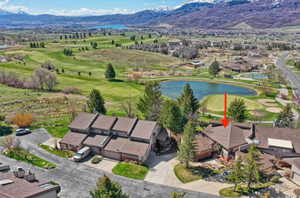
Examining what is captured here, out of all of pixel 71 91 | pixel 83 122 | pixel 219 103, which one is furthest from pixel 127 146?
pixel 71 91

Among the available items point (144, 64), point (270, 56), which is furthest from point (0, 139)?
point (270, 56)

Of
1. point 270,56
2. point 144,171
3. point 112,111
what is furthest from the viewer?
point 270,56

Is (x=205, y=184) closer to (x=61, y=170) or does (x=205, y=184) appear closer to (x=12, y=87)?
(x=61, y=170)

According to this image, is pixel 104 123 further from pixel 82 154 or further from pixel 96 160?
pixel 96 160

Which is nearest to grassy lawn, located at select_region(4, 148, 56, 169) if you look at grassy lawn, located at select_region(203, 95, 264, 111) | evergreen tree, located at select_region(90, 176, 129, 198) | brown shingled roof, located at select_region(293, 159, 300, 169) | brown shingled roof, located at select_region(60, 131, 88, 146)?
brown shingled roof, located at select_region(60, 131, 88, 146)

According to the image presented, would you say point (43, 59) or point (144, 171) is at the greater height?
point (43, 59)

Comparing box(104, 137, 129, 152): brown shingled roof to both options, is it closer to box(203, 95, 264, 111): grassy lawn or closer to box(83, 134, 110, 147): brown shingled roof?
box(83, 134, 110, 147): brown shingled roof
